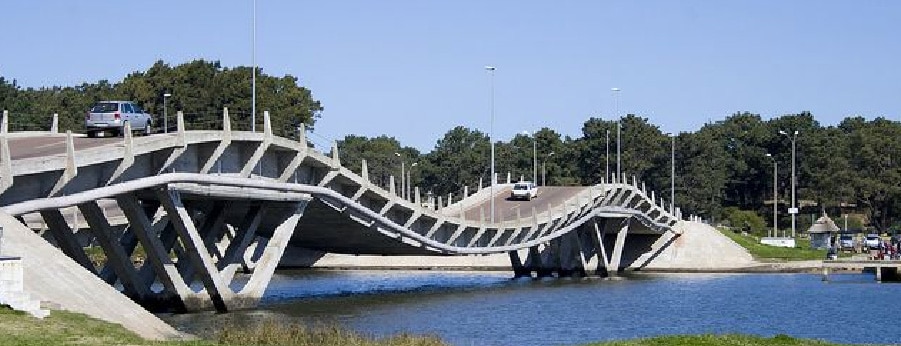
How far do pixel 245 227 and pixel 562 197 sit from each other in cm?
5403

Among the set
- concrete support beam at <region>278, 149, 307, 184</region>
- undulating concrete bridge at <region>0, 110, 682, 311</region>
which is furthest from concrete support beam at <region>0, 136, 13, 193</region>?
concrete support beam at <region>278, 149, 307, 184</region>

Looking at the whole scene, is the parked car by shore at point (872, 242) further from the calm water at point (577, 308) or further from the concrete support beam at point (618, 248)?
the concrete support beam at point (618, 248)

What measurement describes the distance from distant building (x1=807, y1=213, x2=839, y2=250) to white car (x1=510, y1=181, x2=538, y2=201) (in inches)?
1472

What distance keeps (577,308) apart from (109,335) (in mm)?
47181

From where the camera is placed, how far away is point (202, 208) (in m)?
73.6

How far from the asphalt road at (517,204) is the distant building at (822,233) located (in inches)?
1307

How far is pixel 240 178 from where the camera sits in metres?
66.4

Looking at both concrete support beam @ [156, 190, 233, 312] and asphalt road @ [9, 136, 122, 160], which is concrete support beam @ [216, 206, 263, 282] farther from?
asphalt road @ [9, 136, 122, 160]

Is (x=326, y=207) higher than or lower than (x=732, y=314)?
higher

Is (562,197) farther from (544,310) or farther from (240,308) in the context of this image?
(240,308)

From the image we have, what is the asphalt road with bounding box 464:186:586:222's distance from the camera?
114 metres

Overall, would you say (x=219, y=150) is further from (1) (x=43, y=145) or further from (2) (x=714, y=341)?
(2) (x=714, y=341)

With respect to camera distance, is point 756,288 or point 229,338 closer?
point 229,338

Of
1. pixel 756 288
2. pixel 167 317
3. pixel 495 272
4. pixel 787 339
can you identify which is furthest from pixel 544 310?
pixel 495 272
